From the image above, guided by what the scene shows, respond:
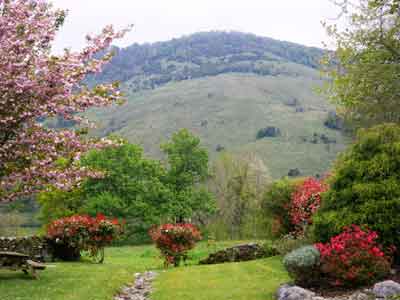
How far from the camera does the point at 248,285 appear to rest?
44.8 ft

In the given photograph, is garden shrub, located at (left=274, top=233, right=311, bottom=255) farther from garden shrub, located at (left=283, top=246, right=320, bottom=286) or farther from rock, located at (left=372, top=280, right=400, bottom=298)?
rock, located at (left=372, top=280, right=400, bottom=298)

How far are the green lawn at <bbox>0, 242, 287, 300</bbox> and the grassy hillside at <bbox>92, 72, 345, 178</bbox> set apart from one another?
67.7m

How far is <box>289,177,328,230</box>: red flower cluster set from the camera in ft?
66.8

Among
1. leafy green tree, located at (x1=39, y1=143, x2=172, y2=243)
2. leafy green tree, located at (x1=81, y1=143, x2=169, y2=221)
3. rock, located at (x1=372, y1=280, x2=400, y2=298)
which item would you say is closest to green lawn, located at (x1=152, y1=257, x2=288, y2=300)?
rock, located at (x1=372, y1=280, x2=400, y2=298)

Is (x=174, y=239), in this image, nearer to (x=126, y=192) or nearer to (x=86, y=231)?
(x=86, y=231)

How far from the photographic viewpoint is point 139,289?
1459 cm

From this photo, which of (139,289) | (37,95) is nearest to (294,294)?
(139,289)

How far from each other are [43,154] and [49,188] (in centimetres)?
121

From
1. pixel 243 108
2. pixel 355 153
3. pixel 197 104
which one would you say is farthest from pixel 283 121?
pixel 355 153

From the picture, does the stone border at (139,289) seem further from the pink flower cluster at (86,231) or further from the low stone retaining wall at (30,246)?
the low stone retaining wall at (30,246)

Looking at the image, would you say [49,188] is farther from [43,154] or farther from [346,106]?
[346,106]

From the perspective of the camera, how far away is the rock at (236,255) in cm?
2233

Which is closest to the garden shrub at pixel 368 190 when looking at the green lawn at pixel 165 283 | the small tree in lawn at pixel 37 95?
the green lawn at pixel 165 283

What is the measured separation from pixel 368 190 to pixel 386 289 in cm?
346
